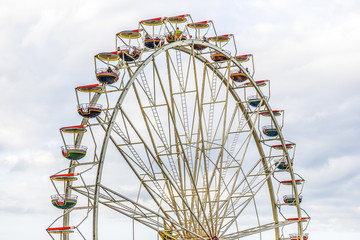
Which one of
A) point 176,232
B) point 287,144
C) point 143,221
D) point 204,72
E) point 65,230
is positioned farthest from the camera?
point 287,144

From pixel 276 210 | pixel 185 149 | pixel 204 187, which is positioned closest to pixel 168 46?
pixel 185 149

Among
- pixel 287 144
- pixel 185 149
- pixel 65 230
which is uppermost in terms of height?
pixel 287 144

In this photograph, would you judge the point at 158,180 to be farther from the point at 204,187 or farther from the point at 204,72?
the point at 204,72

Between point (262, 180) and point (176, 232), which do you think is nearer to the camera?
point (176, 232)

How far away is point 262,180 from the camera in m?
43.1

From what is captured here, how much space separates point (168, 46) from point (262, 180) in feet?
37.7

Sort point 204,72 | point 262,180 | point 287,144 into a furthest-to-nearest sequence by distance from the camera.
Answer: point 287,144 < point 262,180 < point 204,72

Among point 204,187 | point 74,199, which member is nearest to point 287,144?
point 204,187

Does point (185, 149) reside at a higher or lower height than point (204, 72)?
lower

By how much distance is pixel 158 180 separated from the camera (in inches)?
1391

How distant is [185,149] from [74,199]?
7445mm

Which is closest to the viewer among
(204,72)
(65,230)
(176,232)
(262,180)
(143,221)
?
(65,230)

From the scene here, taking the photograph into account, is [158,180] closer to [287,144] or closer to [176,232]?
[176,232]

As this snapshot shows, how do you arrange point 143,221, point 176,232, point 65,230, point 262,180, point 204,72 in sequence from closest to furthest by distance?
1. point 65,230
2. point 143,221
3. point 176,232
4. point 204,72
5. point 262,180
